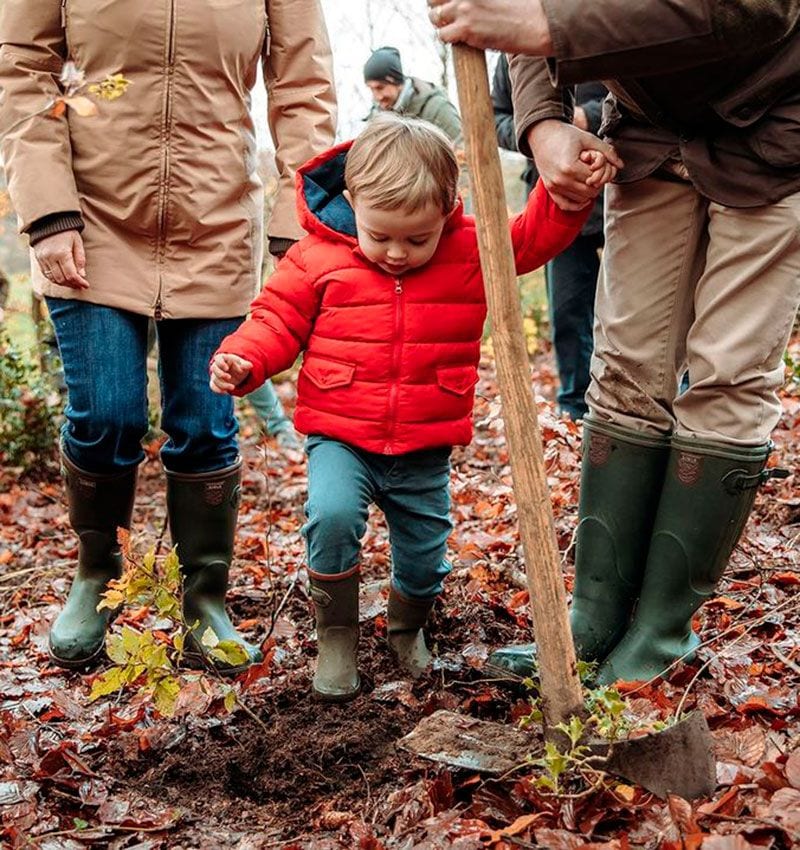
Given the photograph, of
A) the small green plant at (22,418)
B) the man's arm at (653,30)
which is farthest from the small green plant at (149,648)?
the small green plant at (22,418)

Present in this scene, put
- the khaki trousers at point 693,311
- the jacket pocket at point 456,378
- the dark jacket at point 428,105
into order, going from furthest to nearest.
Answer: the dark jacket at point 428,105 → the jacket pocket at point 456,378 → the khaki trousers at point 693,311

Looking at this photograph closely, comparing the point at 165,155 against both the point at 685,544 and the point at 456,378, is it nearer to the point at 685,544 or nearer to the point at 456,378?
the point at 456,378

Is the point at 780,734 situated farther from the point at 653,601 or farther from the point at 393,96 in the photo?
the point at 393,96

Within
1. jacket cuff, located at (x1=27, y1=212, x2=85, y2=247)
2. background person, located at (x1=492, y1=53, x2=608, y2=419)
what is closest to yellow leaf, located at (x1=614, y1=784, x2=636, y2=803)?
jacket cuff, located at (x1=27, y1=212, x2=85, y2=247)

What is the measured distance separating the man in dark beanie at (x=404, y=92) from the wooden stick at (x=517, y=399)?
568cm

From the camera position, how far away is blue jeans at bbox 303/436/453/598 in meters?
2.79

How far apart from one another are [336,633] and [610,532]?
868 millimetres

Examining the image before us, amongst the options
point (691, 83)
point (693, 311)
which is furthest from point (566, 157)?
point (693, 311)

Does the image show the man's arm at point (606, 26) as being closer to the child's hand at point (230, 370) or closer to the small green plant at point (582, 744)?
the child's hand at point (230, 370)

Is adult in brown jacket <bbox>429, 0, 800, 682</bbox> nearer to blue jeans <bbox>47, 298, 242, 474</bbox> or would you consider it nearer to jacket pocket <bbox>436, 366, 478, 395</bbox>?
jacket pocket <bbox>436, 366, 478, 395</bbox>

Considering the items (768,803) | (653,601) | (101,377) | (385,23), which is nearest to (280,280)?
(101,377)

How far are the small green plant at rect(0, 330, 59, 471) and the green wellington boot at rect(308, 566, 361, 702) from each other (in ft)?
15.3

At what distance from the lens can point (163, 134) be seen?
9.87 ft

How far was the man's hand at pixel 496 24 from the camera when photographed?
203 cm
